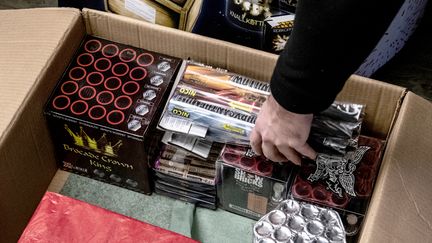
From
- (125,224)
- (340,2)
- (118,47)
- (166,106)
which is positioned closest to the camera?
(340,2)

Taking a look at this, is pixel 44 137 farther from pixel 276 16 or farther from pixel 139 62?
pixel 276 16

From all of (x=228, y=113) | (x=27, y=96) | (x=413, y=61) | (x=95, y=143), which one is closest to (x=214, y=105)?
(x=228, y=113)

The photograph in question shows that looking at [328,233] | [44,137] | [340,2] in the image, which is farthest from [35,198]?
[340,2]

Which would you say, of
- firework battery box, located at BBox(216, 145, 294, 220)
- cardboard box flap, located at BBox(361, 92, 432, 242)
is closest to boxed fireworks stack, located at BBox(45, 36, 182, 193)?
firework battery box, located at BBox(216, 145, 294, 220)

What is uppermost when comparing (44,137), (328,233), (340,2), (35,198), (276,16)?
(340,2)

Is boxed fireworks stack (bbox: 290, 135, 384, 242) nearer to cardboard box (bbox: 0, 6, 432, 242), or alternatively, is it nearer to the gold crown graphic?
cardboard box (bbox: 0, 6, 432, 242)

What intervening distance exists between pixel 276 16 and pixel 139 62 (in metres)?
0.30

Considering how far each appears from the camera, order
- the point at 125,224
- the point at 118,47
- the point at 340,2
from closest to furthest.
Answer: the point at 340,2 < the point at 125,224 < the point at 118,47

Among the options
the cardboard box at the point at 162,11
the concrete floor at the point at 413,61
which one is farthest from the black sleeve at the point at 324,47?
the concrete floor at the point at 413,61

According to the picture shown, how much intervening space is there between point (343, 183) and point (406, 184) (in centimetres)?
11

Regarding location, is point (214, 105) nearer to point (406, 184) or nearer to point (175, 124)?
point (175, 124)

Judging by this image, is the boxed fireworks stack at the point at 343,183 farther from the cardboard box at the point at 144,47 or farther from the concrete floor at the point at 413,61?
the concrete floor at the point at 413,61

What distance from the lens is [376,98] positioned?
113 cm

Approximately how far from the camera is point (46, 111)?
1.11 meters
